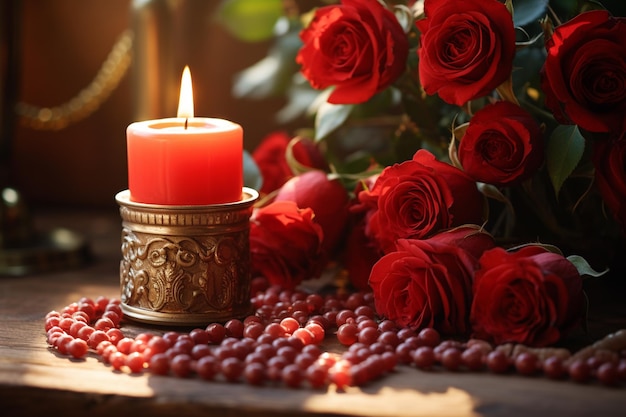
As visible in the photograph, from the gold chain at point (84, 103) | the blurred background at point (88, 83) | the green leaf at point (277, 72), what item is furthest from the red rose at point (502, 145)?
the gold chain at point (84, 103)

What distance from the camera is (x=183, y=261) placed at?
665 mm

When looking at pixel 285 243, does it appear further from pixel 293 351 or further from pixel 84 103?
pixel 84 103

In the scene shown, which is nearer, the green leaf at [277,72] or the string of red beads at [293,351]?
the string of red beads at [293,351]

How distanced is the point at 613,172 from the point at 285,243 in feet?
0.92

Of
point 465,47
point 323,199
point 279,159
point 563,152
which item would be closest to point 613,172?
point 563,152

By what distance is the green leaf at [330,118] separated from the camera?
811 millimetres

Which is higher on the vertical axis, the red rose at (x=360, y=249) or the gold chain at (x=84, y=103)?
the gold chain at (x=84, y=103)

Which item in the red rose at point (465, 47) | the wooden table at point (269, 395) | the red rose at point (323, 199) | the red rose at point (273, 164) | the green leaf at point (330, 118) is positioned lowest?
the wooden table at point (269, 395)

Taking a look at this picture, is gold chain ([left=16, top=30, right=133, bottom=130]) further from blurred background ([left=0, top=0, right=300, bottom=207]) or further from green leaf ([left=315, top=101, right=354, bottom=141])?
green leaf ([left=315, top=101, right=354, bottom=141])

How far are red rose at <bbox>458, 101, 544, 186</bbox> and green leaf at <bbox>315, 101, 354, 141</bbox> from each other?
0.57 ft

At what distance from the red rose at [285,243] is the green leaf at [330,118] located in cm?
11

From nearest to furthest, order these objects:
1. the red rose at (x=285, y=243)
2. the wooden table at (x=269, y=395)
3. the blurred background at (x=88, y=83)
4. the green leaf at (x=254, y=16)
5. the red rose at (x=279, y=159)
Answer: the wooden table at (x=269, y=395) < the red rose at (x=285, y=243) < the red rose at (x=279, y=159) < the green leaf at (x=254, y=16) < the blurred background at (x=88, y=83)

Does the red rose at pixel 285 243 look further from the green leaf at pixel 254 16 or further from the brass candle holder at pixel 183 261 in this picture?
the green leaf at pixel 254 16

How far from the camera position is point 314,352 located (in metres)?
0.60
